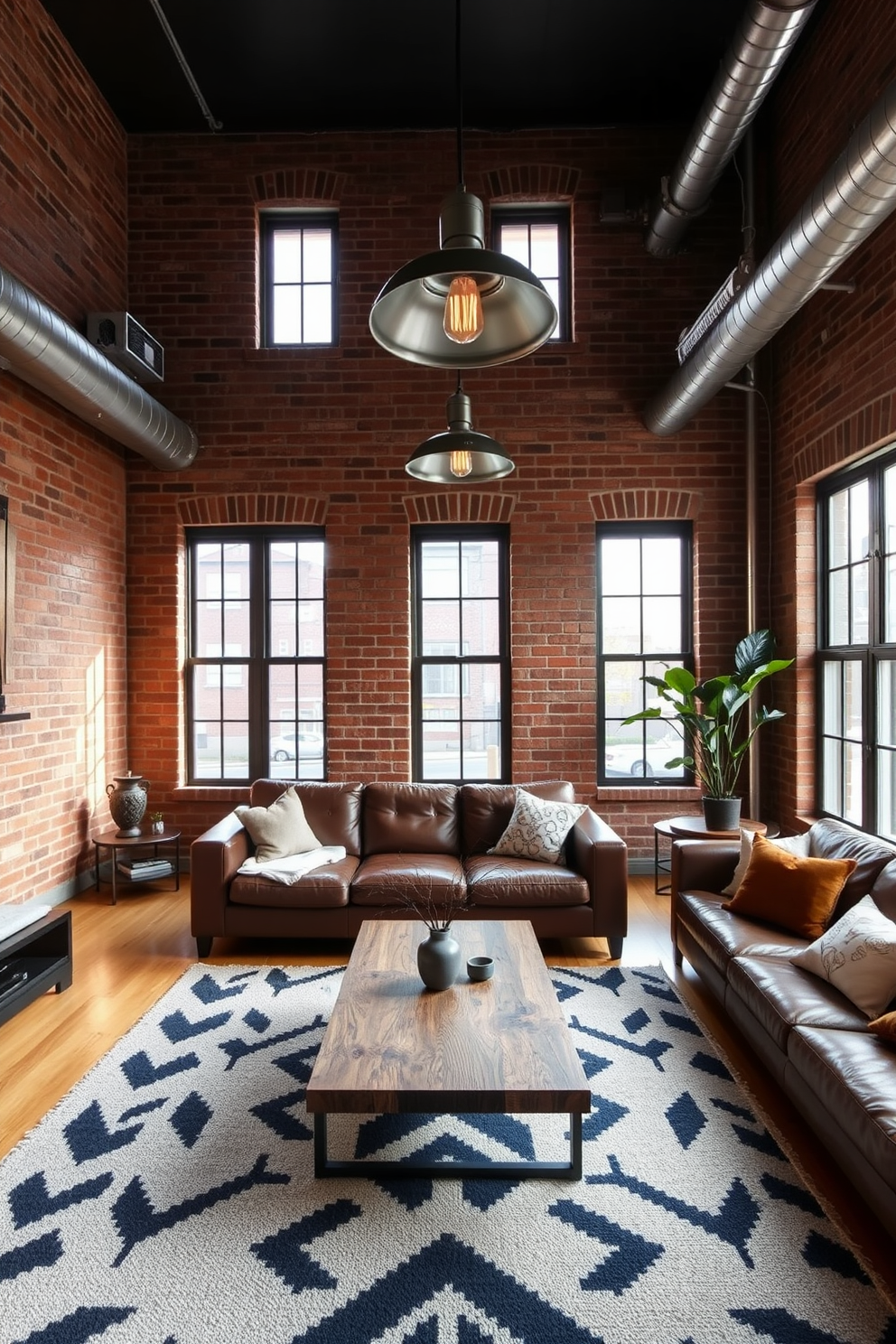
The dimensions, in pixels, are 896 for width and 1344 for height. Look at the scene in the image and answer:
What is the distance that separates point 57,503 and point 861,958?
4915 mm

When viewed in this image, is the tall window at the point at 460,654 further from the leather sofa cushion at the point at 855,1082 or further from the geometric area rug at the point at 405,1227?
the leather sofa cushion at the point at 855,1082

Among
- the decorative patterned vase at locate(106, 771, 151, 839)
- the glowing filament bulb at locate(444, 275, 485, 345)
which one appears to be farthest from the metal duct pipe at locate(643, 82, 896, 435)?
the decorative patterned vase at locate(106, 771, 151, 839)

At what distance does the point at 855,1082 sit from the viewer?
86.7 inches

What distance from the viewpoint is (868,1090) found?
2.15 metres

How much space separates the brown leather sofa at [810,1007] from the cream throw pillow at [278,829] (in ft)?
6.91

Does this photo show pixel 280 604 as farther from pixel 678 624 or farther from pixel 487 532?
pixel 678 624

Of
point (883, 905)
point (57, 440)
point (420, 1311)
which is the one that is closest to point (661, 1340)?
point (420, 1311)

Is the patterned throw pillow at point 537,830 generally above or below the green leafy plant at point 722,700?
below

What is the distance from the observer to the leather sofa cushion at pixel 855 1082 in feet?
6.56

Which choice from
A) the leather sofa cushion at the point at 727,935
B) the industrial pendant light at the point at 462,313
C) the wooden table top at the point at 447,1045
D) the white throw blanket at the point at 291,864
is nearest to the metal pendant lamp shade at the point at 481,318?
the industrial pendant light at the point at 462,313

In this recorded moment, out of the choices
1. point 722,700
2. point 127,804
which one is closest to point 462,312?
point 722,700

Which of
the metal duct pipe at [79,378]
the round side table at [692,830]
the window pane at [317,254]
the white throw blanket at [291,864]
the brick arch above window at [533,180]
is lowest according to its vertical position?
the white throw blanket at [291,864]

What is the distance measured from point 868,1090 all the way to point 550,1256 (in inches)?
38.2

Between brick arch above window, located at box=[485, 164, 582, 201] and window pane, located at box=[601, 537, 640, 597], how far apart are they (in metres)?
2.58
